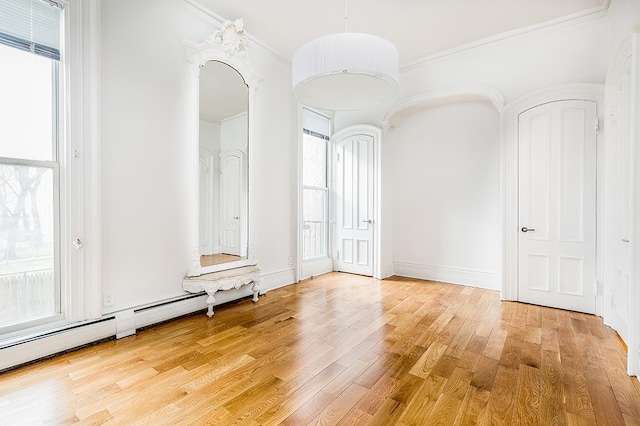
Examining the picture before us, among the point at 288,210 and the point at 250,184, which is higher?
the point at 250,184

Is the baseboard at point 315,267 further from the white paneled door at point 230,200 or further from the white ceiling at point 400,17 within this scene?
the white ceiling at point 400,17

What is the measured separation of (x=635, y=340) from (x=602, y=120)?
2393 mm

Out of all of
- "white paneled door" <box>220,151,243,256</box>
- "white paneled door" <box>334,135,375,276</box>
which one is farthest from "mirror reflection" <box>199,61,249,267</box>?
"white paneled door" <box>334,135,375,276</box>

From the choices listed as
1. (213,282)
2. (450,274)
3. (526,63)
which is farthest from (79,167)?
(526,63)

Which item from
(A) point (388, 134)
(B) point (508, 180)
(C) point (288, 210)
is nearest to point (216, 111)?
(C) point (288, 210)

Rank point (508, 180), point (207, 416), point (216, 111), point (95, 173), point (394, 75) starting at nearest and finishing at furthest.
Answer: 1. point (207, 416)
2. point (394, 75)
3. point (95, 173)
4. point (216, 111)
5. point (508, 180)

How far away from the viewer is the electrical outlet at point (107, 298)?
2.76 meters

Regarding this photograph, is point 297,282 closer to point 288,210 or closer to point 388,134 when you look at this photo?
point 288,210


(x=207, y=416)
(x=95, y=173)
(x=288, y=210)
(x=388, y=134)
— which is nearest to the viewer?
(x=207, y=416)

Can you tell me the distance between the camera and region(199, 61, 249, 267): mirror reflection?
3.49m

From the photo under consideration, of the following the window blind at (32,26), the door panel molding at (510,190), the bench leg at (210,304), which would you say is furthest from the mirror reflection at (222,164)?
the door panel molding at (510,190)

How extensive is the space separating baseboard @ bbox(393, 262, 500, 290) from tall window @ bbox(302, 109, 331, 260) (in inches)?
56.5

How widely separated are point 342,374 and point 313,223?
340 centimetres

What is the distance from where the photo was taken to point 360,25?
12.4 ft
